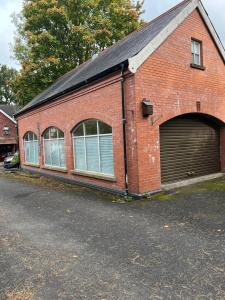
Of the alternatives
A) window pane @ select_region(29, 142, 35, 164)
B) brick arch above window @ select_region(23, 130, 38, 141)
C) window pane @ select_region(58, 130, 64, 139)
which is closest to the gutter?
window pane @ select_region(58, 130, 64, 139)

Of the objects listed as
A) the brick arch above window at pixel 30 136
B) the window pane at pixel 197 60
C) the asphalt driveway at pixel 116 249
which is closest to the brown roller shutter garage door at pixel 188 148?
the asphalt driveway at pixel 116 249

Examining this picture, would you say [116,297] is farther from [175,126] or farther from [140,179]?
[175,126]

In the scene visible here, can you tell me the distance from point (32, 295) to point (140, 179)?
581 centimetres

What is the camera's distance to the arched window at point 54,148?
14.7 meters

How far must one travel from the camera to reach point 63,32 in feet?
82.2

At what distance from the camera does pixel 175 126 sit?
1125 centimetres

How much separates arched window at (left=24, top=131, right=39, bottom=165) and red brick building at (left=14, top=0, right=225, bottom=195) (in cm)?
405

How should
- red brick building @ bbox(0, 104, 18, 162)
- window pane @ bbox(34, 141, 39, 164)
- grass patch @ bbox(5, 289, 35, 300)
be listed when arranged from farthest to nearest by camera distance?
red brick building @ bbox(0, 104, 18, 162) < window pane @ bbox(34, 141, 39, 164) < grass patch @ bbox(5, 289, 35, 300)

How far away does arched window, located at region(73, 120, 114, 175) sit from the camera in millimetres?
10748

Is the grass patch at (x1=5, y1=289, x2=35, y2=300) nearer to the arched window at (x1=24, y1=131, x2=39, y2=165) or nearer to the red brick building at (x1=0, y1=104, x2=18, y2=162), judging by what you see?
the arched window at (x1=24, y1=131, x2=39, y2=165)

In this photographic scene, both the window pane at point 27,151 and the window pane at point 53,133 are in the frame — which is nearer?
the window pane at point 53,133

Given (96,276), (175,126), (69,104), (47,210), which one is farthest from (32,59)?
(96,276)

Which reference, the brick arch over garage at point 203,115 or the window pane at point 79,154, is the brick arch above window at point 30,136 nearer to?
the window pane at point 79,154

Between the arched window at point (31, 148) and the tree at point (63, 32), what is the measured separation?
6.88 m
